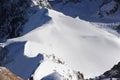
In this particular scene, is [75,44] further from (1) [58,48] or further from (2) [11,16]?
A: (2) [11,16]

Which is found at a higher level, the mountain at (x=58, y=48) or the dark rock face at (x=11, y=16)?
the mountain at (x=58, y=48)

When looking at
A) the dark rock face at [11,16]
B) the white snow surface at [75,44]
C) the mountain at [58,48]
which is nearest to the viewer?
the mountain at [58,48]

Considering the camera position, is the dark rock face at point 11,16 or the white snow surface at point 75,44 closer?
the white snow surface at point 75,44

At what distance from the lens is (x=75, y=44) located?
400 ft

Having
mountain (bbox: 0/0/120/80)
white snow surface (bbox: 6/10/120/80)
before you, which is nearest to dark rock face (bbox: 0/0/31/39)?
mountain (bbox: 0/0/120/80)

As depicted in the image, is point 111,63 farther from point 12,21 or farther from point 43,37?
point 12,21

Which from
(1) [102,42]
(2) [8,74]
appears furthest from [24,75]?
(2) [8,74]

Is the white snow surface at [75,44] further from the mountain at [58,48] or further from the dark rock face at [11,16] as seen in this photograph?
the dark rock face at [11,16]

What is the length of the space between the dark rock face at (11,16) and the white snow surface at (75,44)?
87.2ft

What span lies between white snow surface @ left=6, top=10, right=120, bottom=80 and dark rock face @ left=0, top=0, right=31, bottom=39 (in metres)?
26.6

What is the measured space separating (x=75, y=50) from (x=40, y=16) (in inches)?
974

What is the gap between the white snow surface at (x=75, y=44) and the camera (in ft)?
346

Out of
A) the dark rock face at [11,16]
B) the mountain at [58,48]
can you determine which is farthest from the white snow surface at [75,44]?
the dark rock face at [11,16]

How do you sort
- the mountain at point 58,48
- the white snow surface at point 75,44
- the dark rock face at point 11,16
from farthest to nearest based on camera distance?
the dark rock face at point 11,16 → the white snow surface at point 75,44 → the mountain at point 58,48
